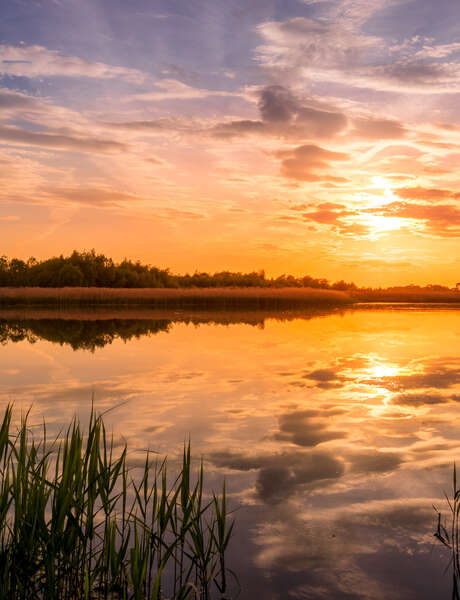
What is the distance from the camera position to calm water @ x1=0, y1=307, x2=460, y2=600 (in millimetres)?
3377

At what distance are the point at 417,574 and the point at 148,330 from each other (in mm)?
14563

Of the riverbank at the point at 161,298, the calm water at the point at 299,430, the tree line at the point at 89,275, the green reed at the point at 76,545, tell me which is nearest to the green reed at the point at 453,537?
the calm water at the point at 299,430

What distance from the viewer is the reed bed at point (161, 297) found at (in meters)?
33.3

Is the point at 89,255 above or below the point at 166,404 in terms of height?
above

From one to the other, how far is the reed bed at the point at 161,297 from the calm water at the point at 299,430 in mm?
19619

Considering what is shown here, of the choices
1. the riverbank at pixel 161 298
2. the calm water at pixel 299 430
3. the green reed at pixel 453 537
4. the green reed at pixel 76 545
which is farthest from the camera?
the riverbank at pixel 161 298

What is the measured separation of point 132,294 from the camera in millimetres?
34156

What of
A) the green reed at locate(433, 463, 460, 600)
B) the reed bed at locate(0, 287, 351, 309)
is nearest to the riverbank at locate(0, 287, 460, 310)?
the reed bed at locate(0, 287, 351, 309)

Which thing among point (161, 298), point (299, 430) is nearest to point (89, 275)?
point (161, 298)

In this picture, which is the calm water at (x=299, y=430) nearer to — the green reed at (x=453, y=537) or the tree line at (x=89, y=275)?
the green reed at (x=453, y=537)

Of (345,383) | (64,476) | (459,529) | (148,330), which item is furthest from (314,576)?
(148,330)

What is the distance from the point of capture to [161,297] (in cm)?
3441

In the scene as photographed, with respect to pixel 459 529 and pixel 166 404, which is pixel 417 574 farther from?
pixel 166 404

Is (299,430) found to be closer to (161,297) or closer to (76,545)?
(76,545)
